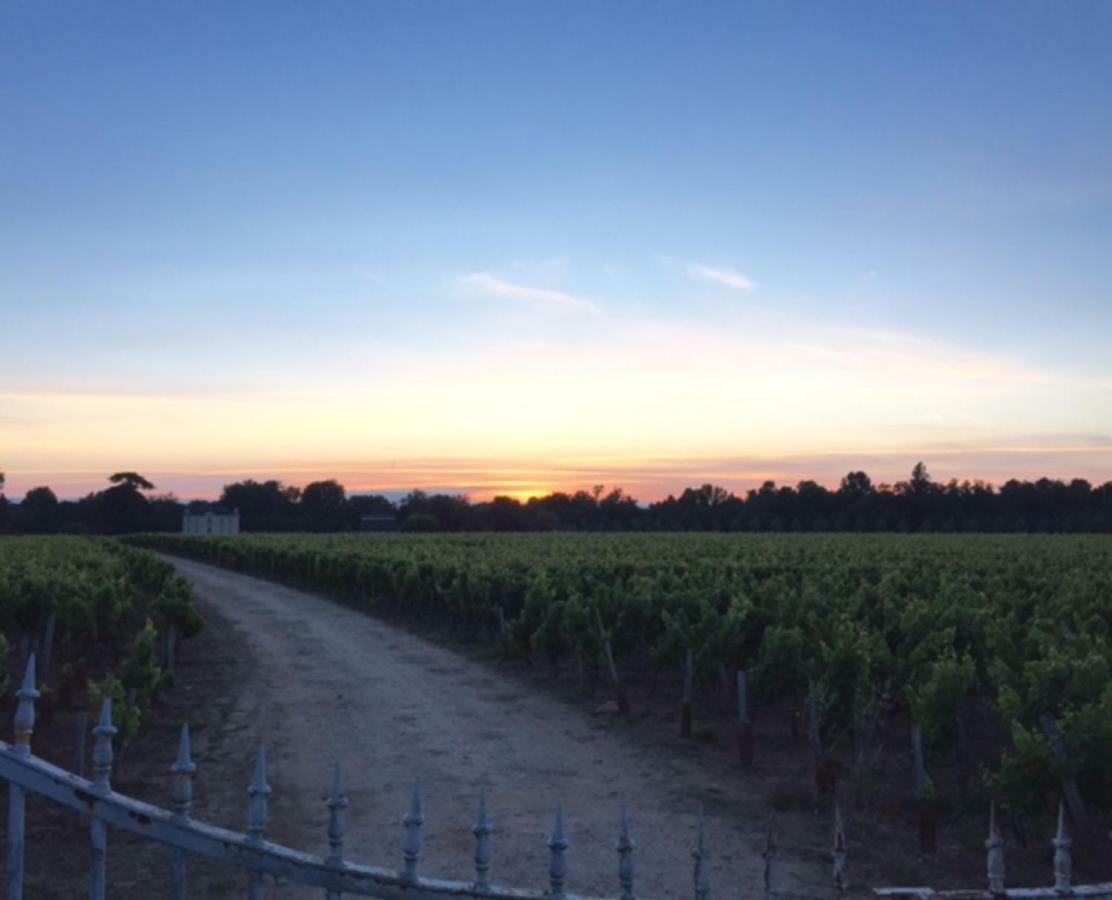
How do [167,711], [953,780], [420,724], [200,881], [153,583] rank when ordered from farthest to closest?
[153,583], [167,711], [420,724], [953,780], [200,881]

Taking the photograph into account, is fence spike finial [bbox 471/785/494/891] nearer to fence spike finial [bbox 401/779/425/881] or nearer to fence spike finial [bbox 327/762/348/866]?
fence spike finial [bbox 401/779/425/881]

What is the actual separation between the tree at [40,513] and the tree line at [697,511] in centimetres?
13

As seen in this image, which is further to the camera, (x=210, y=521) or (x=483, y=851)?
(x=210, y=521)

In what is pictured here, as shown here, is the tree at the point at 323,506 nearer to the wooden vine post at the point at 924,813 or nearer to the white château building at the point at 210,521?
the white château building at the point at 210,521

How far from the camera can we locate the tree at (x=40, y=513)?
13062cm

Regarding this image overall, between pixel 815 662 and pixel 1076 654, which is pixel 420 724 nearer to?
pixel 815 662

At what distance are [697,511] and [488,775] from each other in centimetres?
11838

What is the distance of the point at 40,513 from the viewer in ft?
436

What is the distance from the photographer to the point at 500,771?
1108cm

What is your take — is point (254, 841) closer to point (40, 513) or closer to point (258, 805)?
point (258, 805)

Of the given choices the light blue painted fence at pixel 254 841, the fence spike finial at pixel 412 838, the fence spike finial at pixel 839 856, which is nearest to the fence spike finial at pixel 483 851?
the light blue painted fence at pixel 254 841

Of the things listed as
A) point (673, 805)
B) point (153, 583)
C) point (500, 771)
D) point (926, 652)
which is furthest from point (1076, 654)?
point (153, 583)

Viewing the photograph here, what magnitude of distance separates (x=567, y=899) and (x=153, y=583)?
3088 cm

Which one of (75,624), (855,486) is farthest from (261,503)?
(75,624)
